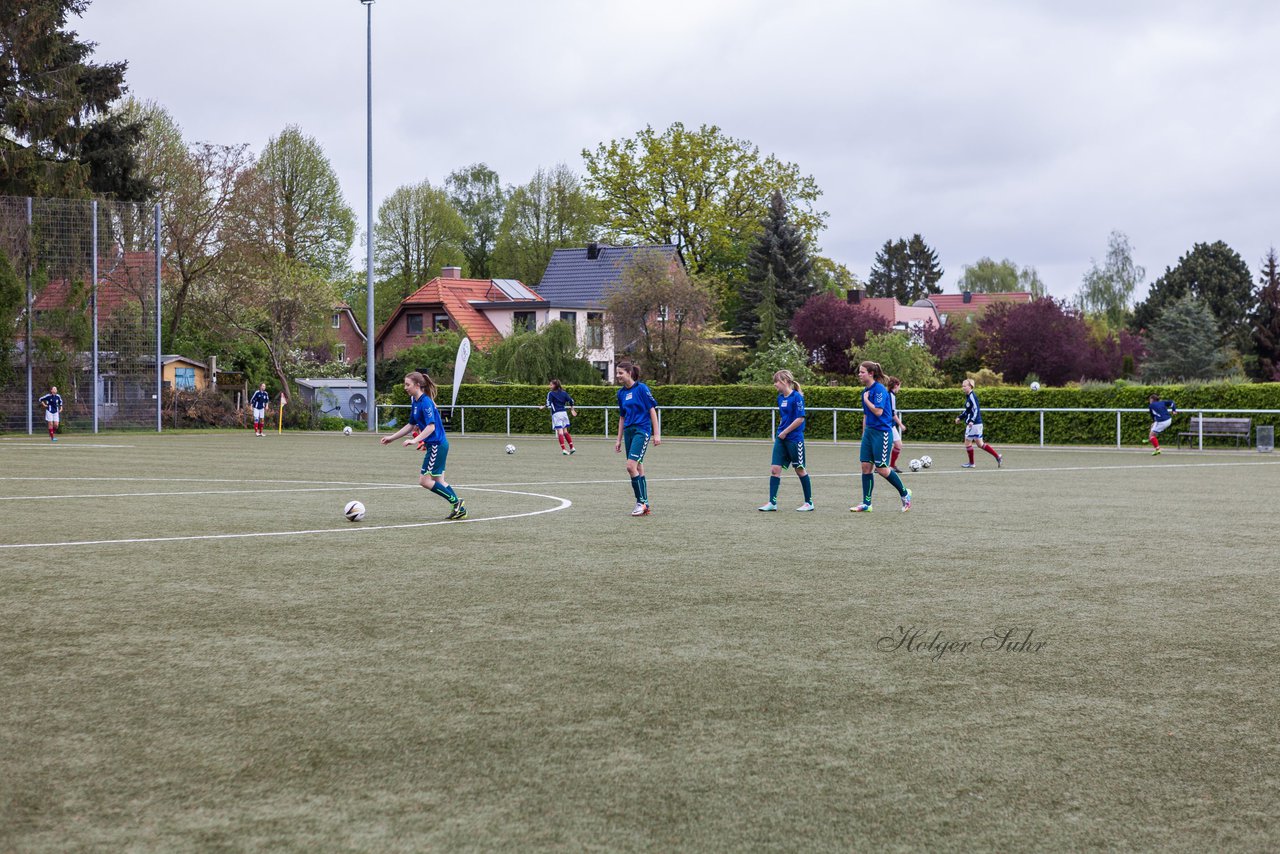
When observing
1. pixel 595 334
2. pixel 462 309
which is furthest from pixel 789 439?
pixel 462 309

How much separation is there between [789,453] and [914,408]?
25.0 m

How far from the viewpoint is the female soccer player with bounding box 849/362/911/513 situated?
1566 cm

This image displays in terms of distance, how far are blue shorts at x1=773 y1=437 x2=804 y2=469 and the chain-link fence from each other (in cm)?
3425

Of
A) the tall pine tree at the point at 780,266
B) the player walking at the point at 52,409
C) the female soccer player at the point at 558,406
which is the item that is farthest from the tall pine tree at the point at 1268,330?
the player walking at the point at 52,409

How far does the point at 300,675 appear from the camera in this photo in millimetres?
6434

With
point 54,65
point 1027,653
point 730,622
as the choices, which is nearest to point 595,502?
point 730,622

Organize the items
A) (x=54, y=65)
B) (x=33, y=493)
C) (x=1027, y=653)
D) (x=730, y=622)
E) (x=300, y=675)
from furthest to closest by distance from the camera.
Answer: (x=54, y=65) < (x=33, y=493) < (x=730, y=622) < (x=1027, y=653) < (x=300, y=675)

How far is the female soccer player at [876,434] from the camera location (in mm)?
15656

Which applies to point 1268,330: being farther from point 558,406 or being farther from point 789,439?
point 789,439

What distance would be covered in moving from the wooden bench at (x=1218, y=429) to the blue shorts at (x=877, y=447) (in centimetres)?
2045

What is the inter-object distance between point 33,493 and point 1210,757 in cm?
1686

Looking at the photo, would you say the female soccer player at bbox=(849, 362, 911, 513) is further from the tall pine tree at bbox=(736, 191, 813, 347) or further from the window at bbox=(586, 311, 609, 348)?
the tall pine tree at bbox=(736, 191, 813, 347)

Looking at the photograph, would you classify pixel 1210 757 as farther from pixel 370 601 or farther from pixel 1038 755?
pixel 370 601

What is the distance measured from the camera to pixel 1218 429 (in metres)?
34.1
